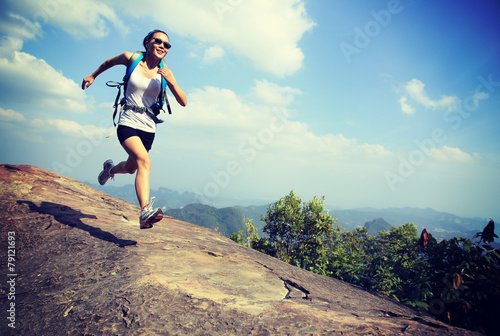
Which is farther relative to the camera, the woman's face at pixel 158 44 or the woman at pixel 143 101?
the woman's face at pixel 158 44

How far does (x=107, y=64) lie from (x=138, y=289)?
3425 mm

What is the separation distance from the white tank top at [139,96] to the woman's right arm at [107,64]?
0.32 meters

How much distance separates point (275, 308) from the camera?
7.12 feet

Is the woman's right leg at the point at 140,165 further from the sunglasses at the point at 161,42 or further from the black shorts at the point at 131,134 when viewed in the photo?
the sunglasses at the point at 161,42

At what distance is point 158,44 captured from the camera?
10.9 feet

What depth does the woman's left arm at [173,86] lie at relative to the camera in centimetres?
319

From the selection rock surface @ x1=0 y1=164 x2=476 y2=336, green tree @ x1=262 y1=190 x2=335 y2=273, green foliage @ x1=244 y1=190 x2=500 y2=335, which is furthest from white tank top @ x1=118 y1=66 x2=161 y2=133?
→ green tree @ x1=262 y1=190 x2=335 y2=273

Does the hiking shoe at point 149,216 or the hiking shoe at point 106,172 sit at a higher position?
the hiking shoe at point 106,172

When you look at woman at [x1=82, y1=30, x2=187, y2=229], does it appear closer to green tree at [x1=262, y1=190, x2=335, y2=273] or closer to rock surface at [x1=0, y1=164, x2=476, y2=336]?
rock surface at [x1=0, y1=164, x2=476, y2=336]

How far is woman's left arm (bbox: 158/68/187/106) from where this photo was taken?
3.19 m

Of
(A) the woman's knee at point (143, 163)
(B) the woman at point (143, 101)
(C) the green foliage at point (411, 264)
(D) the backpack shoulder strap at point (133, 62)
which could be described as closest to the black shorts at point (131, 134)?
(B) the woman at point (143, 101)

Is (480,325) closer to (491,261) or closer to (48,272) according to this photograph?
(491,261)

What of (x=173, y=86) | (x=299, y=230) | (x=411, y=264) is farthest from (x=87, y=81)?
(x=299, y=230)

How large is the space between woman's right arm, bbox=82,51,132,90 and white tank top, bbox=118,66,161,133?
0.32m
